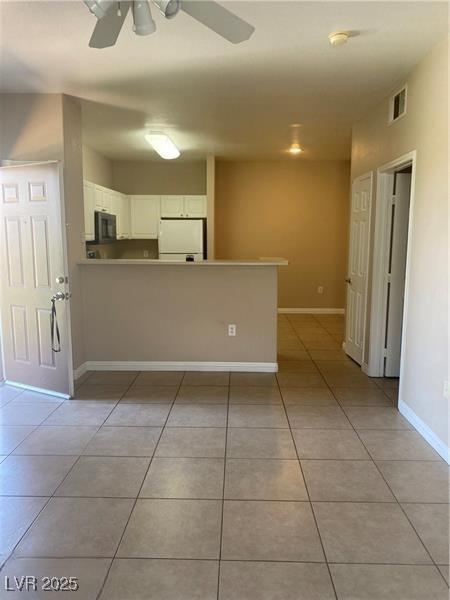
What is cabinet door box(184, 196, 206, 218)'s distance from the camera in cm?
699

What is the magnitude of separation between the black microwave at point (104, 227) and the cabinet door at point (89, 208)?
8cm

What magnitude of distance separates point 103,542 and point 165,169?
6.28 m

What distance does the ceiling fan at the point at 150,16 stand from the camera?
70.7 inches

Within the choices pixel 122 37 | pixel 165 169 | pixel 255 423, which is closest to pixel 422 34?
pixel 122 37

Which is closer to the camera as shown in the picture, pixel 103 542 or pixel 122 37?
pixel 103 542

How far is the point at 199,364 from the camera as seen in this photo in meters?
4.43

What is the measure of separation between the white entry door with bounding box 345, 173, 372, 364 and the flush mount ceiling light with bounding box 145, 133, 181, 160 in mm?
2266

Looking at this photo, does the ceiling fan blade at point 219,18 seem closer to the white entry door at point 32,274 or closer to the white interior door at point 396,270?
the white entry door at point 32,274

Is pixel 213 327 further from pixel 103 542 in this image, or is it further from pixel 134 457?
pixel 103 542

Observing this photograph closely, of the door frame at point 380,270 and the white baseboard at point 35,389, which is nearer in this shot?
the white baseboard at point 35,389

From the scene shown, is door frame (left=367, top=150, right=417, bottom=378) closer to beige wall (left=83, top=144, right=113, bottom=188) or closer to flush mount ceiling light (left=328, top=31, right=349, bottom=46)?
flush mount ceiling light (left=328, top=31, right=349, bottom=46)

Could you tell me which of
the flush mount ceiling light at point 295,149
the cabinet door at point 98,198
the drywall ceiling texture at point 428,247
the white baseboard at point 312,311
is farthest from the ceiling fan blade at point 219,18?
the white baseboard at point 312,311

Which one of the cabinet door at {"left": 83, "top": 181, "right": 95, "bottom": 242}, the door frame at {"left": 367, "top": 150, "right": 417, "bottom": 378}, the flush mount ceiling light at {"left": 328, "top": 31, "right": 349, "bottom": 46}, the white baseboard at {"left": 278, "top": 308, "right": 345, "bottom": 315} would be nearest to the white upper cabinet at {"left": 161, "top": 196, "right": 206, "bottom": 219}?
the cabinet door at {"left": 83, "top": 181, "right": 95, "bottom": 242}

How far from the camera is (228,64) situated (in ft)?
10.2
